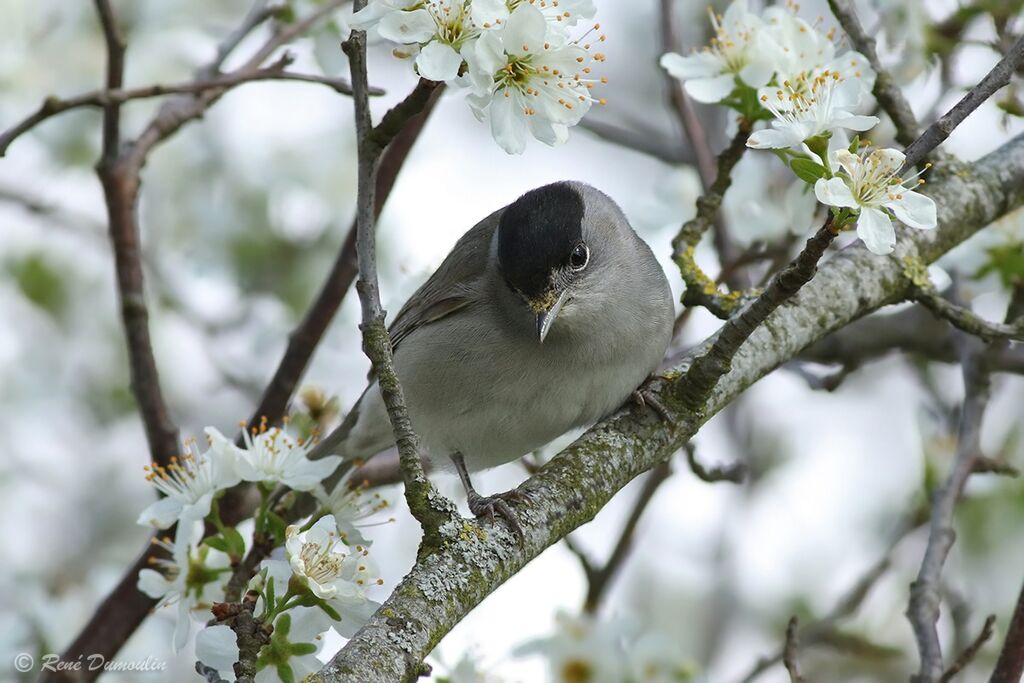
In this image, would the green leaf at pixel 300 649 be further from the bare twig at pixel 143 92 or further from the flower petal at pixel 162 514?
the bare twig at pixel 143 92

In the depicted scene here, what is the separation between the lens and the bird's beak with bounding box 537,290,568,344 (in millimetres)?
3748

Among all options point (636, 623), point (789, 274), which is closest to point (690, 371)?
point (789, 274)

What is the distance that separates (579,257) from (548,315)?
335 millimetres

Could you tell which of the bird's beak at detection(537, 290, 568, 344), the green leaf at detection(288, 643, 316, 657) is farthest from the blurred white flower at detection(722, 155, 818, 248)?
the green leaf at detection(288, 643, 316, 657)

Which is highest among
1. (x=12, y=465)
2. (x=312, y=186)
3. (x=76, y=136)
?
(x=76, y=136)

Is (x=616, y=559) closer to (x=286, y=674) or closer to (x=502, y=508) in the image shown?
(x=502, y=508)

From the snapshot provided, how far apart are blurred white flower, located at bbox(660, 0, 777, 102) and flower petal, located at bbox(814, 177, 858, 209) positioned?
108cm

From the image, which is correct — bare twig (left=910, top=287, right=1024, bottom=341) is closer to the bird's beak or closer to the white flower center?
the bird's beak

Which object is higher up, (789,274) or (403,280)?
(403,280)

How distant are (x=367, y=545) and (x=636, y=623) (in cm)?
137

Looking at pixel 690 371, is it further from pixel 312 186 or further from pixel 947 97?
pixel 312 186

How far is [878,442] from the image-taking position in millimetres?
9078

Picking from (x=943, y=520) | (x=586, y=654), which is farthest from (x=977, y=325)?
(x=586, y=654)

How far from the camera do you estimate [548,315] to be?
12.6ft
